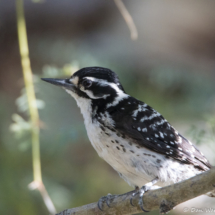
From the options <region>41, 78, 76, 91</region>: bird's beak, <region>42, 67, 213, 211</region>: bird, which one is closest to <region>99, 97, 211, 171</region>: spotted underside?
<region>42, 67, 213, 211</region>: bird

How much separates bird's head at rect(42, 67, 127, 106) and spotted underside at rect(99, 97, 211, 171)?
0.35ft

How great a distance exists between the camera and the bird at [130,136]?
204 cm

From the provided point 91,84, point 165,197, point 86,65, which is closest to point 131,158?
point 165,197

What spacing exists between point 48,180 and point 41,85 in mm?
945

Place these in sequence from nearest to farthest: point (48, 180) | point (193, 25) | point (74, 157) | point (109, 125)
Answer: point (109, 125), point (48, 180), point (74, 157), point (193, 25)

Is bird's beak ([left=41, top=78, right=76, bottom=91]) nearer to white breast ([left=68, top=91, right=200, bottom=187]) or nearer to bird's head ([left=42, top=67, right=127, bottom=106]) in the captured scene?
bird's head ([left=42, top=67, right=127, bottom=106])

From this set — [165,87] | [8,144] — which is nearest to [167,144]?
[165,87]

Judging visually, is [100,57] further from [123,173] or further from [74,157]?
[123,173]

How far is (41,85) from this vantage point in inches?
127

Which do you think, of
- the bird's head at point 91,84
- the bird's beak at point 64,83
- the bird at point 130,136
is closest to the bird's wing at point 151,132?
the bird at point 130,136

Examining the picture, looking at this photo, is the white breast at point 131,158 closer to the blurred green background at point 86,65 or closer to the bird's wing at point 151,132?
the bird's wing at point 151,132

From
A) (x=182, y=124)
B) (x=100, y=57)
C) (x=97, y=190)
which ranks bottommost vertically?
(x=97, y=190)

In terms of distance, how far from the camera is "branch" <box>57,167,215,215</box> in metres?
1.63

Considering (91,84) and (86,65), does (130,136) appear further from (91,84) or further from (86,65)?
(86,65)
